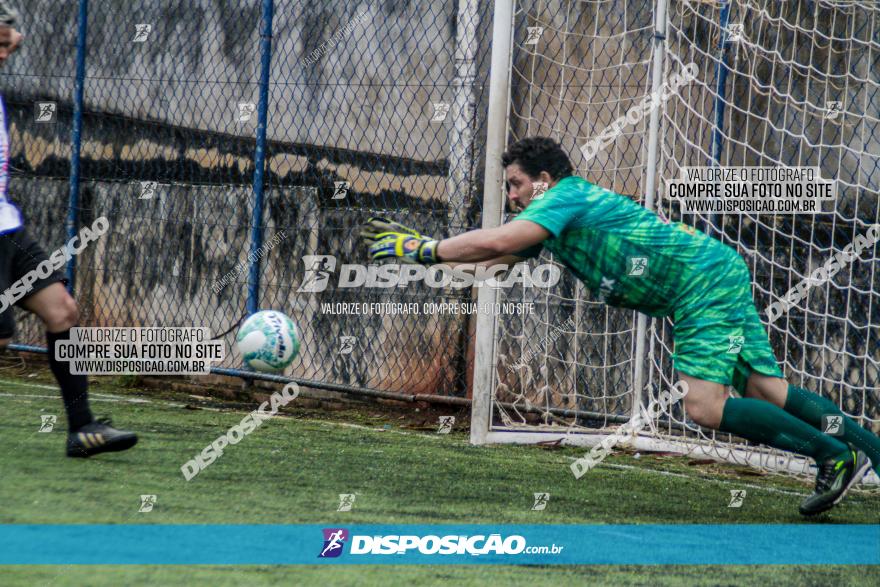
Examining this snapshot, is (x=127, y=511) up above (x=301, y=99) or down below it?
below

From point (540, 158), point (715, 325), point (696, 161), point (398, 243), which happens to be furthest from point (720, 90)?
point (398, 243)

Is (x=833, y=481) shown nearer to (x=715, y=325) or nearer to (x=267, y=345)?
(x=715, y=325)

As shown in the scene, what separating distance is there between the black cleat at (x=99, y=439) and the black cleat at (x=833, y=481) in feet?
10.1

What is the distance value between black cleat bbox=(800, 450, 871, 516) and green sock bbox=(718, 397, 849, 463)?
0.04 m

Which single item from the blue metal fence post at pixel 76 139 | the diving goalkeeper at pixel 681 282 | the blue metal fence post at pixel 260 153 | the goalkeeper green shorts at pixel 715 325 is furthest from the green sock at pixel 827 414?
the blue metal fence post at pixel 76 139

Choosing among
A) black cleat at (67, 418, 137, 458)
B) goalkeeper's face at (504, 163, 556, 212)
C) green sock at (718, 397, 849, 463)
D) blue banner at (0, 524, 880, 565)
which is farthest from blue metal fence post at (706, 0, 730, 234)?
black cleat at (67, 418, 137, 458)

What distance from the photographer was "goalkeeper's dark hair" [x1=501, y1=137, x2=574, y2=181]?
511 centimetres

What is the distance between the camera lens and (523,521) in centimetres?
434

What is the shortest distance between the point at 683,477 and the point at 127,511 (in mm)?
3157

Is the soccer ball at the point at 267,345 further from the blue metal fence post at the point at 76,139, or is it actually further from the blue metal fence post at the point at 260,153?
the blue metal fence post at the point at 76,139

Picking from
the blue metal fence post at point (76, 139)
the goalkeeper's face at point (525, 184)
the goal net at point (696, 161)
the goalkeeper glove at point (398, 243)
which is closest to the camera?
the goalkeeper glove at point (398, 243)

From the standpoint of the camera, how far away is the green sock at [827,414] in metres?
5.08

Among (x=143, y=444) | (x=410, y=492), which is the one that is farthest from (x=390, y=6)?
(x=410, y=492)

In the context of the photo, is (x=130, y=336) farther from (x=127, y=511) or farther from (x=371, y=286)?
(x=127, y=511)
